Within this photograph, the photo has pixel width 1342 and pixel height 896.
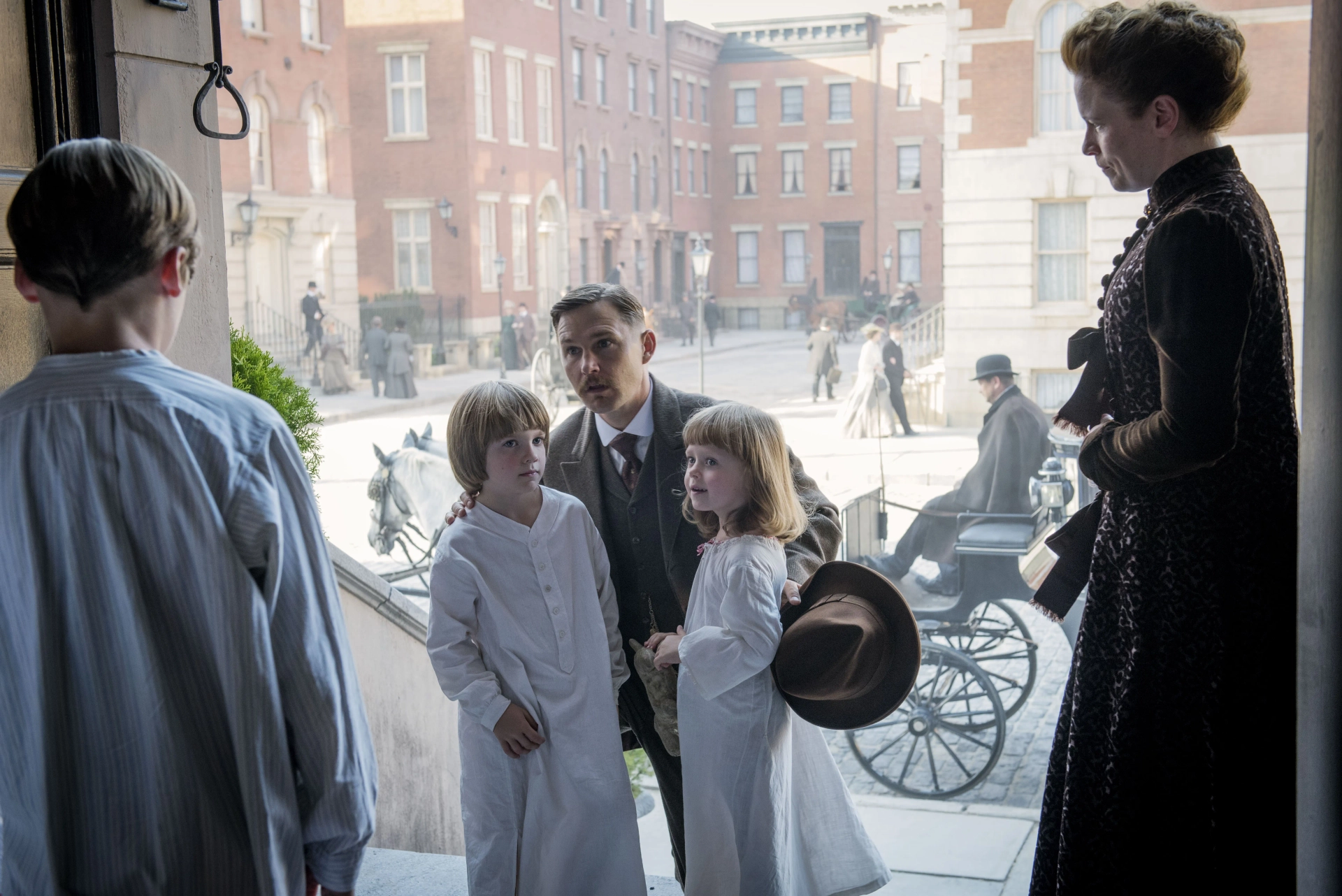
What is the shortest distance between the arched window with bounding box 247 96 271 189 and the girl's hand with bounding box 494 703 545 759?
63.2ft

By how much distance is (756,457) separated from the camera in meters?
1.92

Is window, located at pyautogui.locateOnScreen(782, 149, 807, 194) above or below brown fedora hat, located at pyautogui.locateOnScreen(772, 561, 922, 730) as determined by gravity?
above

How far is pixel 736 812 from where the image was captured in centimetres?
193

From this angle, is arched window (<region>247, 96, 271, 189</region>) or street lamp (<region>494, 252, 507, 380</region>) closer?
arched window (<region>247, 96, 271, 189</region>)

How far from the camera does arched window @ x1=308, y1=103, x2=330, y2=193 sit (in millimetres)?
20745

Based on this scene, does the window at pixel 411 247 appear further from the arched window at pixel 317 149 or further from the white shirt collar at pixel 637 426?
the white shirt collar at pixel 637 426

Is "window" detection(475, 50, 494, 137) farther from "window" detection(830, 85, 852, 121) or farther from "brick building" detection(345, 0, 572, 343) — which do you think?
"window" detection(830, 85, 852, 121)

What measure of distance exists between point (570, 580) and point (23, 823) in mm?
951

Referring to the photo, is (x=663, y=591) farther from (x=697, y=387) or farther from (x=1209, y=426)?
(x=697, y=387)

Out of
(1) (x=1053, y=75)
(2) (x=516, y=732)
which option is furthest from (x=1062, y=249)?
(2) (x=516, y=732)

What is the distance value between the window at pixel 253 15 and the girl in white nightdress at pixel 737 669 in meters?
19.6

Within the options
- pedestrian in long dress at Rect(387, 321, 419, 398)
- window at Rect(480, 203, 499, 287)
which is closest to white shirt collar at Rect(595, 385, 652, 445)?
pedestrian in long dress at Rect(387, 321, 419, 398)

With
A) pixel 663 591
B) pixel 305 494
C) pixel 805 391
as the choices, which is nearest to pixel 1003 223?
pixel 805 391

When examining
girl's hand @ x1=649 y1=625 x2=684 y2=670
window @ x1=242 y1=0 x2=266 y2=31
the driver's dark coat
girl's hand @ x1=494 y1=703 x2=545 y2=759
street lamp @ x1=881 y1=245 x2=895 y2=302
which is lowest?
girl's hand @ x1=494 y1=703 x2=545 y2=759
